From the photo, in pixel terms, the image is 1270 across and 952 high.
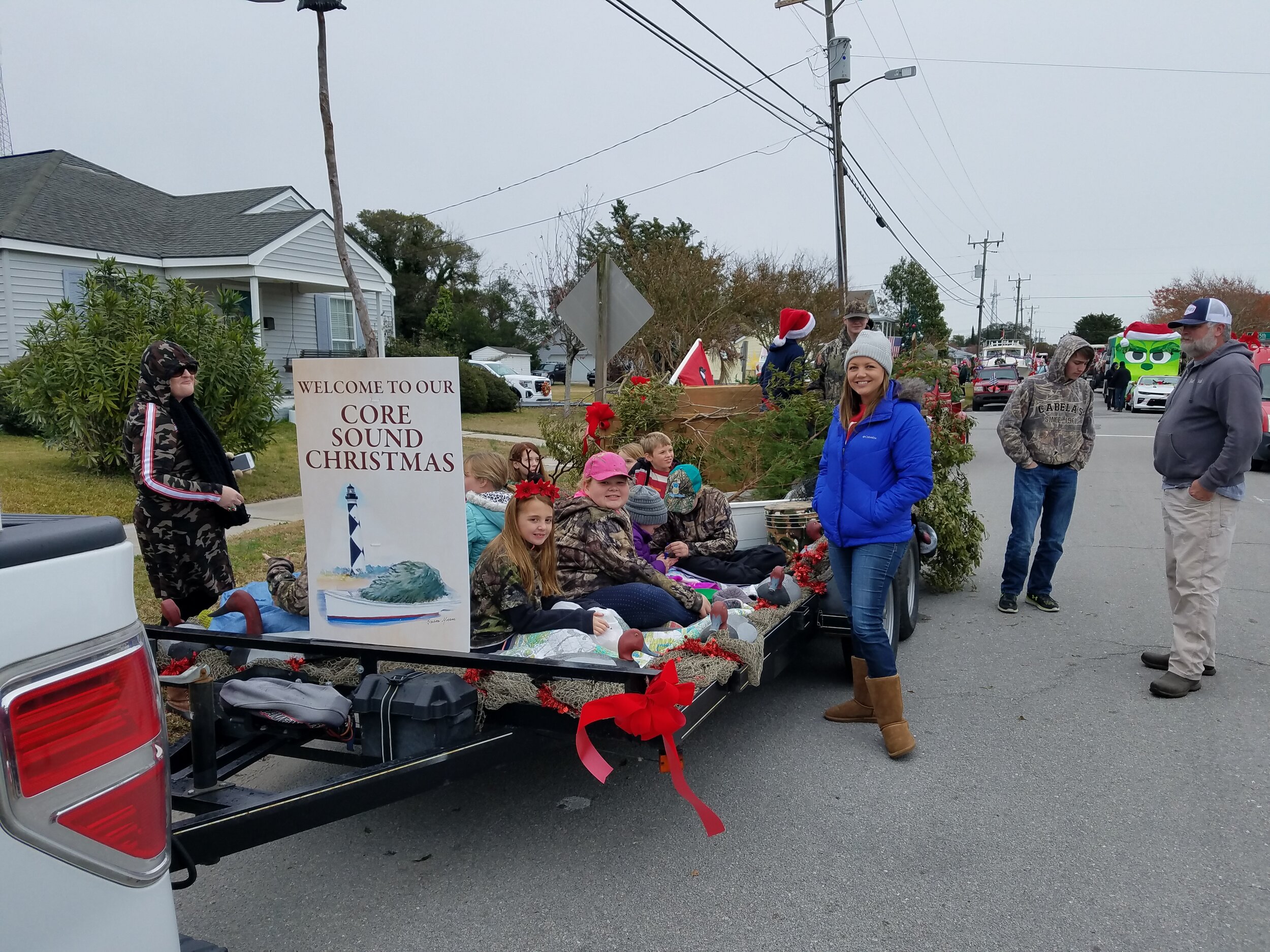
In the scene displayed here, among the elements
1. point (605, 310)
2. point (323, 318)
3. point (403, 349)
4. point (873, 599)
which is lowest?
point (873, 599)

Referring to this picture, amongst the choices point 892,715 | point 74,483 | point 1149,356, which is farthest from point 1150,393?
point 892,715

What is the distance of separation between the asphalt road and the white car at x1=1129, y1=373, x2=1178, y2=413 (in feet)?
101

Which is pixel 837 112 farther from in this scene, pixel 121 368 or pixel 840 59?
pixel 121 368

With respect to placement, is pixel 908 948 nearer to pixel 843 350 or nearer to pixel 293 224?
pixel 843 350

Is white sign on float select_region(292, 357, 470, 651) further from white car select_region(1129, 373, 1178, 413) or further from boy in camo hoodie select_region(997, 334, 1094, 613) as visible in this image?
white car select_region(1129, 373, 1178, 413)

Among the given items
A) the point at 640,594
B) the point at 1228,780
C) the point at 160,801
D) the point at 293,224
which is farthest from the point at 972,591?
the point at 293,224

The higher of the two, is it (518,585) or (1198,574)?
(518,585)

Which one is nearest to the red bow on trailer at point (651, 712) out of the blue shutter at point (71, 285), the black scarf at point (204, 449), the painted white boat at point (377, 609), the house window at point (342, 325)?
the painted white boat at point (377, 609)

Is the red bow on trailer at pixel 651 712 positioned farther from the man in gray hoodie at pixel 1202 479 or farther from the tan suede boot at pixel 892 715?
the man in gray hoodie at pixel 1202 479

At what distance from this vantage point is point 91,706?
1.40m

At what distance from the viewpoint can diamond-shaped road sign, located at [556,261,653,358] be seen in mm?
8570

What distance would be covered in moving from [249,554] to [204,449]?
343 cm

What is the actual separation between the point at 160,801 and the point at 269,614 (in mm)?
2818

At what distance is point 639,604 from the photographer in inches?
176
